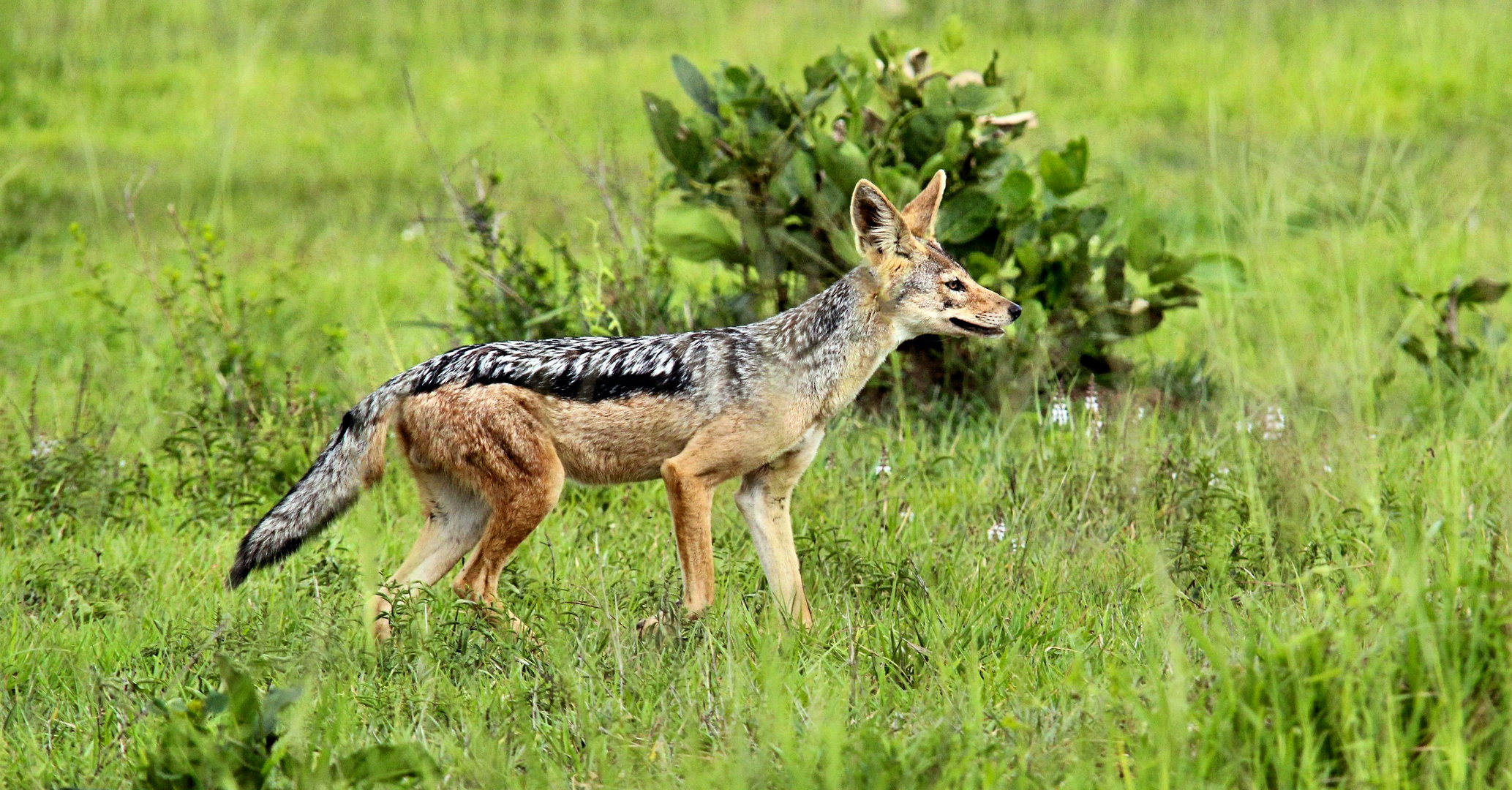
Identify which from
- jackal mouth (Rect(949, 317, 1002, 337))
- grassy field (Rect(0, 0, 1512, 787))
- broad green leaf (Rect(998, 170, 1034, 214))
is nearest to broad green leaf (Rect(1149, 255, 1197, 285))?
grassy field (Rect(0, 0, 1512, 787))

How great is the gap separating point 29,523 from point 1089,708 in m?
3.90

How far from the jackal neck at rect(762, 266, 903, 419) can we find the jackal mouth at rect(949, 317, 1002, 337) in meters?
0.19

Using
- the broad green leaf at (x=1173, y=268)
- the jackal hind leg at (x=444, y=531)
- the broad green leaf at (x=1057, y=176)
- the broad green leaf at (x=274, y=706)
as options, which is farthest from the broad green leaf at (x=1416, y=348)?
the broad green leaf at (x=274, y=706)

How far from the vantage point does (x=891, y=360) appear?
621 centimetres

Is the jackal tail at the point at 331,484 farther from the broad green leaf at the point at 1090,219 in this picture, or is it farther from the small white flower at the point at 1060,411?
the broad green leaf at the point at 1090,219

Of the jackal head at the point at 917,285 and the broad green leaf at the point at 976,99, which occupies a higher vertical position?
the broad green leaf at the point at 976,99

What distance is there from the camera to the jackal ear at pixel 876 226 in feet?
15.2

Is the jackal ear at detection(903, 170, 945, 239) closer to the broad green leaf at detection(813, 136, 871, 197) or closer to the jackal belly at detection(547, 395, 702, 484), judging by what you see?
the broad green leaf at detection(813, 136, 871, 197)

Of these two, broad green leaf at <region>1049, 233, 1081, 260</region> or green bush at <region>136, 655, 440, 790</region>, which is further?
broad green leaf at <region>1049, 233, 1081, 260</region>

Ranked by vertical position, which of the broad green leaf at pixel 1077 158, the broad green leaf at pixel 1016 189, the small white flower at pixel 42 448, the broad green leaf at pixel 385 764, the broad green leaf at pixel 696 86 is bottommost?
the small white flower at pixel 42 448

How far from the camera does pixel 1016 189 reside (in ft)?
19.1

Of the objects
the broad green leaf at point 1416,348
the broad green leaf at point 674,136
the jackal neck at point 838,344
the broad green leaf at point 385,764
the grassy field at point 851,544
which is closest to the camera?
the broad green leaf at point 385,764

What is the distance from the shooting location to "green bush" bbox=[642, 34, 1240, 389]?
5.79 m

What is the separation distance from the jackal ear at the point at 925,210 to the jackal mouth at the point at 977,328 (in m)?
0.38
